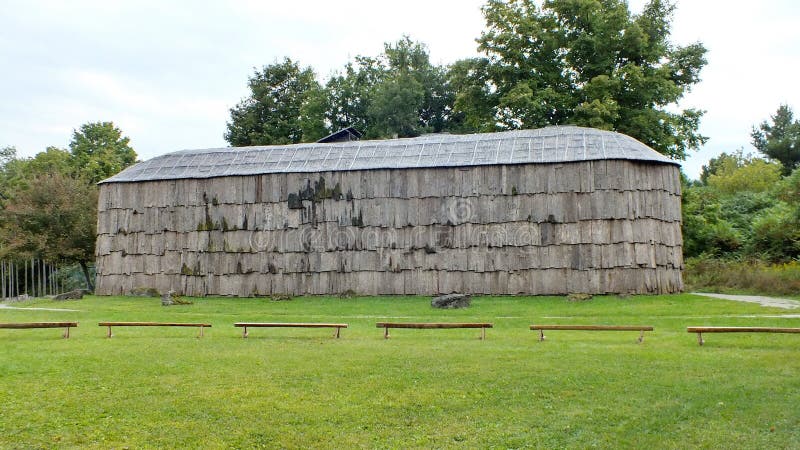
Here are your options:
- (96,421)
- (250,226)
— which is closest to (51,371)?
(96,421)

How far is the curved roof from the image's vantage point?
33531 mm

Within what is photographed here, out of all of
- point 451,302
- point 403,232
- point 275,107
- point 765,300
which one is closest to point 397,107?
point 275,107

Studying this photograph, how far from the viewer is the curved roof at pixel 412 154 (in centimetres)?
3353

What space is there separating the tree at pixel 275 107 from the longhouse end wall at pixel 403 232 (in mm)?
30221

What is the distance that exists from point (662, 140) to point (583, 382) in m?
31.4

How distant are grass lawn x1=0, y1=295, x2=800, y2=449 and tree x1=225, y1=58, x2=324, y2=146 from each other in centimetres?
4803

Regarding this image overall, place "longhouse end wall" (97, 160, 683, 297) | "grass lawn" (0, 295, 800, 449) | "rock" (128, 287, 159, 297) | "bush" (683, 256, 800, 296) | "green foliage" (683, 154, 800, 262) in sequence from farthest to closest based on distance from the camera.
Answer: "green foliage" (683, 154, 800, 262) → "rock" (128, 287, 159, 297) → "longhouse end wall" (97, 160, 683, 297) → "bush" (683, 256, 800, 296) → "grass lawn" (0, 295, 800, 449)

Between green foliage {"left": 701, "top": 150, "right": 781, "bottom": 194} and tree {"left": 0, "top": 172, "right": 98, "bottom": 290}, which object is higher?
green foliage {"left": 701, "top": 150, "right": 781, "bottom": 194}

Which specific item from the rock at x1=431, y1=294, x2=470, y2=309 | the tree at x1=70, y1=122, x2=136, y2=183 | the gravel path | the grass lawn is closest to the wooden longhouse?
the gravel path

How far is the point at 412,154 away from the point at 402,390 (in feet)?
77.4

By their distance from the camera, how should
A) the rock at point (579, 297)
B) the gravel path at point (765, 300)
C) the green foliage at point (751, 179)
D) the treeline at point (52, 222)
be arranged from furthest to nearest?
the green foliage at point (751, 179)
the treeline at point (52, 222)
the rock at point (579, 297)
the gravel path at point (765, 300)

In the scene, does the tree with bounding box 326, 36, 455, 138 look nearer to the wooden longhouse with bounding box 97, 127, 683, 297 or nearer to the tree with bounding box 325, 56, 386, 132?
the tree with bounding box 325, 56, 386, 132

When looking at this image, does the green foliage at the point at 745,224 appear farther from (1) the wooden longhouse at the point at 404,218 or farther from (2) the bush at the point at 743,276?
(1) the wooden longhouse at the point at 404,218

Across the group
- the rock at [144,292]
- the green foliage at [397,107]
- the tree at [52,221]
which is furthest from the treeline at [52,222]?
the green foliage at [397,107]
